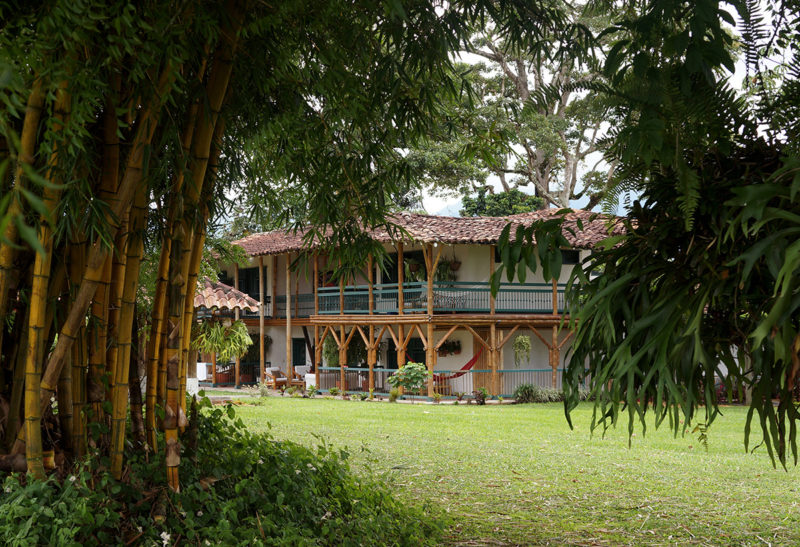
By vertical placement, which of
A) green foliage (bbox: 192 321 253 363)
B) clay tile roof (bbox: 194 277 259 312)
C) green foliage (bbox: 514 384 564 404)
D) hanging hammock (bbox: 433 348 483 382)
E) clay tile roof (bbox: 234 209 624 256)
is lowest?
green foliage (bbox: 514 384 564 404)

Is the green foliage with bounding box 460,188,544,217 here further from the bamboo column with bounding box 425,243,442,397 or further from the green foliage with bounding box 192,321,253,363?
the green foliage with bounding box 192,321,253,363

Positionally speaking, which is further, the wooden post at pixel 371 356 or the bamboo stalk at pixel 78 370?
the wooden post at pixel 371 356

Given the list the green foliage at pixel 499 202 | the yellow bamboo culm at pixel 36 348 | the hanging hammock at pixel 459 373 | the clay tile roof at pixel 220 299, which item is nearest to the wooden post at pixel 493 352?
the hanging hammock at pixel 459 373

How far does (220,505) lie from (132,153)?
1.66 m

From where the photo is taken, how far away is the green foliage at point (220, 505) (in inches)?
116

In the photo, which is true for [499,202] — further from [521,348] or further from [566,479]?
A: [566,479]

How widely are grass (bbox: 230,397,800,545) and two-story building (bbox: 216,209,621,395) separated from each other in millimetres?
4669

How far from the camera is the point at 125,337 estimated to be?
11.2 feet

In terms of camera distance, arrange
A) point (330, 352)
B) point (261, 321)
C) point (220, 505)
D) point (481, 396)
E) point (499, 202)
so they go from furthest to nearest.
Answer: point (499, 202) → point (261, 321) → point (330, 352) → point (481, 396) → point (220, 505)

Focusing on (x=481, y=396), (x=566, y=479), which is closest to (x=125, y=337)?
(x=566, y=479)

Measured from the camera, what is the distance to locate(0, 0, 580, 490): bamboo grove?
2.68 metres

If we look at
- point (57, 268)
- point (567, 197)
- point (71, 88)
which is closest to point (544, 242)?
point (71, 88)

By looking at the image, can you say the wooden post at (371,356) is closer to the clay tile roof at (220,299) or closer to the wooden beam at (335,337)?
the wooden beam at (335,337)

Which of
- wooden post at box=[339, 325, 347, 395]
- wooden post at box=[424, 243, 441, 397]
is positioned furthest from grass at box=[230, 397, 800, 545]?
wooden post at box=[339, 325, 347, 395]
